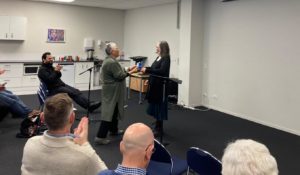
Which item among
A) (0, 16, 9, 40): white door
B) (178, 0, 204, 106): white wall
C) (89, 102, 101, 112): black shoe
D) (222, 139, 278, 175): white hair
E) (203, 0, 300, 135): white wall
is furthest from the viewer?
(0, 16, 9, 40): white door

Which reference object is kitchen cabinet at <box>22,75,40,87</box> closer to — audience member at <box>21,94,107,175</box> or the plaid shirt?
audience member at <box>21,94,107,175</box>

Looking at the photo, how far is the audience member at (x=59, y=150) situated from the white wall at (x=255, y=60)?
4.67 metres

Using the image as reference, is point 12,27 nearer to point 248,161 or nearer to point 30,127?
point 30,127

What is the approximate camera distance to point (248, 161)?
127cm

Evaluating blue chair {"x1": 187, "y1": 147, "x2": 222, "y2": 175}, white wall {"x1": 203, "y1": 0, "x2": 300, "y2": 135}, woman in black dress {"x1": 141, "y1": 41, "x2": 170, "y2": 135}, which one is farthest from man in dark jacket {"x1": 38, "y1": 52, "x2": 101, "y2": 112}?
blue chair {"x1": 187, "y1": 147, "x2": 222, "y2": 175}

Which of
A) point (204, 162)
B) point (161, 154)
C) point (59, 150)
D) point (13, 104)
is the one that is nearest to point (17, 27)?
point (13, 104)

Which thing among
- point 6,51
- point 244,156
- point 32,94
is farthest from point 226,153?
point 6,51

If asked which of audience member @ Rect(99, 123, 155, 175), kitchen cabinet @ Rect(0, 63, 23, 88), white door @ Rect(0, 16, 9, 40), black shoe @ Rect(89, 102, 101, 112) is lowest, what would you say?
black shoe @ Rect(89, 102, 101, 112)

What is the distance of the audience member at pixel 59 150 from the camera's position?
1.55m

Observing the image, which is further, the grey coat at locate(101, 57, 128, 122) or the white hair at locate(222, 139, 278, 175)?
the grey coat at locate(101, 57, 128, 122)

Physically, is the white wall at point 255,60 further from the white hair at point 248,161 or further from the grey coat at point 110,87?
the white hair at point 248,161

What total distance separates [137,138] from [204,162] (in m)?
1.17

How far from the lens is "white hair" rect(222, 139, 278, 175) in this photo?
4.08 feet

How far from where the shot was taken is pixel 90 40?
9305 millimetres
